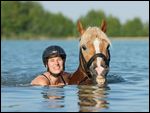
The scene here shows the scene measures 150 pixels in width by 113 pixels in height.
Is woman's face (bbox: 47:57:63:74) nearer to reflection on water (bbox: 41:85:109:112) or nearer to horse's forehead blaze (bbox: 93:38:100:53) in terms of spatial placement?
reflection on water (bbox: 41:85:109:112)

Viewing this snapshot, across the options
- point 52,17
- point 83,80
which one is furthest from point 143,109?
point 52,17

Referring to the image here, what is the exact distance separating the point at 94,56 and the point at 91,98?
808mm

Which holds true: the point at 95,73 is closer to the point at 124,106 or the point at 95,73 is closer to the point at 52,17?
the point at 124,106

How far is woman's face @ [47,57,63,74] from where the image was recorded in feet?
34.1

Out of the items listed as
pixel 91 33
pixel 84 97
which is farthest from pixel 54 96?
pixel 91 33

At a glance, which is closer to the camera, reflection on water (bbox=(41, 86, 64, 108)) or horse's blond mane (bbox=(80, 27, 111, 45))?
reflection on water (bbox=(41, 86, 64, 108))

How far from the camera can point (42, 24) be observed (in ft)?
343

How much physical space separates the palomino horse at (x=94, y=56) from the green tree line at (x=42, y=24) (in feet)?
278

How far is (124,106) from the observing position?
8586 mm

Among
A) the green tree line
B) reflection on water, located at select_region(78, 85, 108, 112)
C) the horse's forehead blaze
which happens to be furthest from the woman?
the green tree line

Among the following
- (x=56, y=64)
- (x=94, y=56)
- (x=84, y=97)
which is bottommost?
(x=84, y=97)

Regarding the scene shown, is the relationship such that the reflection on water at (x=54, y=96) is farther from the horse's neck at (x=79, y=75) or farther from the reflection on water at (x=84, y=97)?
the horse's neck at (x=79, y=75)

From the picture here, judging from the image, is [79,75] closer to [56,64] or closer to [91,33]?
[56,64]

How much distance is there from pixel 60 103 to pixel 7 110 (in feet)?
3.50
